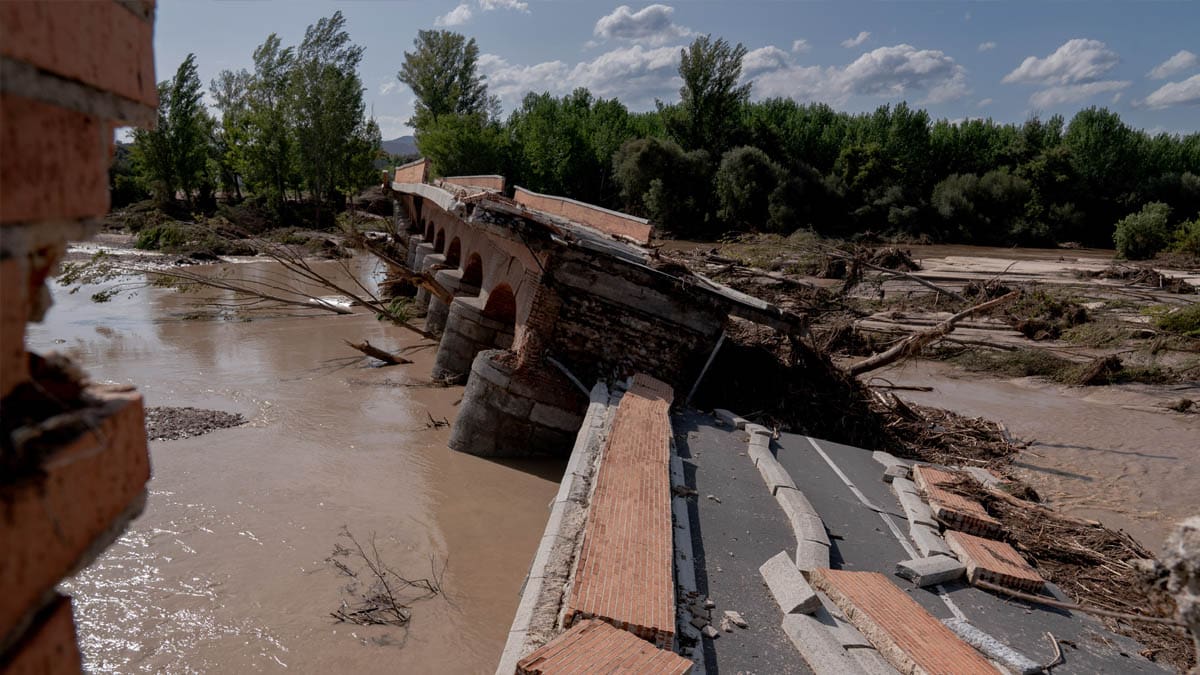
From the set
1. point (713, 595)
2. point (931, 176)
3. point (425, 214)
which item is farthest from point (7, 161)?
point (931, 176)

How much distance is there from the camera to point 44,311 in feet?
4.28

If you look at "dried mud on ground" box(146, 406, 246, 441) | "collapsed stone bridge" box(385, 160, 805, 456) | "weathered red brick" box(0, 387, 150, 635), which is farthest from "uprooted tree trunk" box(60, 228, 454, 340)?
"weathered red brick" box(0, 387, 150, 635)

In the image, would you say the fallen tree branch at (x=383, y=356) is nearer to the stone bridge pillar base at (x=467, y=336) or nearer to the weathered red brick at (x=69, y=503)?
the stone bridge pillar base at (x=467, y=336)

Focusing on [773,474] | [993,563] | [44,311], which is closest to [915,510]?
[993,563]

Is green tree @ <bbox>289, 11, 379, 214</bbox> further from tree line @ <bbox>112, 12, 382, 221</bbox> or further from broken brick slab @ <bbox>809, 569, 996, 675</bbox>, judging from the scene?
broken brick slab @ <bbox>809, 569, 996, 675</bbox>

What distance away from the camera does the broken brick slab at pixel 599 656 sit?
11.2 feet

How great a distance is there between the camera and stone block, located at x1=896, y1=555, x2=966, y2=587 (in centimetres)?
509

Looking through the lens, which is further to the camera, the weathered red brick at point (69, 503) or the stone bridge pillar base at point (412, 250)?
the stone bridge pillar base at point (412, 250)

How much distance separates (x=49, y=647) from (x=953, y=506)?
6.39m

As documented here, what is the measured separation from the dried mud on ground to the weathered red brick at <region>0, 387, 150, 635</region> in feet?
32.2

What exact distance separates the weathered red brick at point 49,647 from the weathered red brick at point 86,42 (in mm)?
917

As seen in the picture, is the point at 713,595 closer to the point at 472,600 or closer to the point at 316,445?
the point at 472,600

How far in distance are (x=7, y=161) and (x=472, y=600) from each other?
6.09 m

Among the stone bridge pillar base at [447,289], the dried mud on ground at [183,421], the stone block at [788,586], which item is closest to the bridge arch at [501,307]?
the stone bridge pillar base at [447,289]
